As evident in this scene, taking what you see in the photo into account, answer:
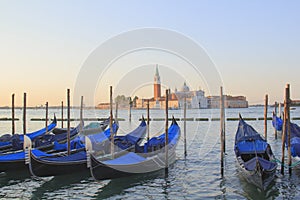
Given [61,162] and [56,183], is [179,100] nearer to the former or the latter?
[61,162]

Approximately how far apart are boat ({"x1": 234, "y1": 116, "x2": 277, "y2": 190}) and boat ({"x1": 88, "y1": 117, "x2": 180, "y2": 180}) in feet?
7.15

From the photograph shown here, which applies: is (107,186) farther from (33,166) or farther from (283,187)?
(283,187)

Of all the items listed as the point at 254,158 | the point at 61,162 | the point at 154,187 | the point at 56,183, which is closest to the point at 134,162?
the point at 154,187

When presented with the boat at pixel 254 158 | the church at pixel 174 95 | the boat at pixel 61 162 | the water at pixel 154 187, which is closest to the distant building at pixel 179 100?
the church at pixel 174 95

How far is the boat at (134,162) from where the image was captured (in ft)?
24.7

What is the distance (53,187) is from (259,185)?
4801 millimetres

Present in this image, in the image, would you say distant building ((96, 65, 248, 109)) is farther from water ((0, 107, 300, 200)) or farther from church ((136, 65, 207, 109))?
water ((0, 107, 300, 200))

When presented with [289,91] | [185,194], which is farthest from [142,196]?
[289,91]

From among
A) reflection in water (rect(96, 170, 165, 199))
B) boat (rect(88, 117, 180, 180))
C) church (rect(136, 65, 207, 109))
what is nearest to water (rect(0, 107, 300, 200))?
reflection in water (rect(96, 170, 165, 199))

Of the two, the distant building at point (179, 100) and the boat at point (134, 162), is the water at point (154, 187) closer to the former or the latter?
the boat at point (134, 162)

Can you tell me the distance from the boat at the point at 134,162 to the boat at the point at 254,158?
2.18m

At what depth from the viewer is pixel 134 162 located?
819cm

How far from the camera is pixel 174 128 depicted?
41.3ft

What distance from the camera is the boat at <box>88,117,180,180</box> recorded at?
7527 millimetres
